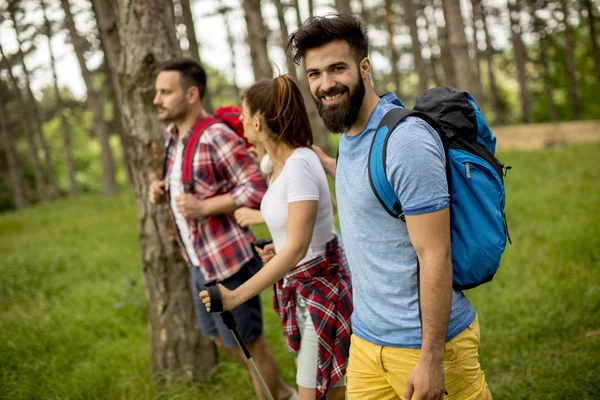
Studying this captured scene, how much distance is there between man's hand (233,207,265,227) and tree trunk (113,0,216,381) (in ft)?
3.59

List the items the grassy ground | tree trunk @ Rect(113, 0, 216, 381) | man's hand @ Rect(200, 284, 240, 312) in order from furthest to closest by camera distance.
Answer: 1. the grassy ground
2. tree trunk @ Rect(113, 0, 216, 381)
3. man's hand @ Rect(200, 284, 240, 312)

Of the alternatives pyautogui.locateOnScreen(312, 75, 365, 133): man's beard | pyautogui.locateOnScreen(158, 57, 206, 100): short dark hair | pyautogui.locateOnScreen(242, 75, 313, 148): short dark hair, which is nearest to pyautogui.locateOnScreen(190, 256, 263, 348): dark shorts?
pyautogui.locateOnScreen(242, 75, 313, 148): short dark hair

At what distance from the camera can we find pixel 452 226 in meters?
1.94

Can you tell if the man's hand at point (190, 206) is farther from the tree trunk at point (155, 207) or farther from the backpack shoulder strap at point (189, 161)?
the tree trunk at point (155, 207)

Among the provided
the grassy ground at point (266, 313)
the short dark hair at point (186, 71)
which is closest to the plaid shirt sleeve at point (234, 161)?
the short dark hair at point (186, 71)

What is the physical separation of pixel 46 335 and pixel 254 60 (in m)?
7.26

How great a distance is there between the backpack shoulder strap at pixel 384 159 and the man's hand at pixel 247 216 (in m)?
1.30

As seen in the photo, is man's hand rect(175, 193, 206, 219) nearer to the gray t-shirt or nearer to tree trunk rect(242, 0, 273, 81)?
the gray t-shirt

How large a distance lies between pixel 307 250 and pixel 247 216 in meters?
0.67

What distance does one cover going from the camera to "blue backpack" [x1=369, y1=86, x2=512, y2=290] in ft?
6.20

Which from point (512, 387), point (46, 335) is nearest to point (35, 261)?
point (46, 335)

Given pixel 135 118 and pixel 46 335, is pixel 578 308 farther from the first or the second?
pixel 46 335

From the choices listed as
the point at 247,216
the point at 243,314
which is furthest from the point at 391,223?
the point at 243,314

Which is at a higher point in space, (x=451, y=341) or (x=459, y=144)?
(x=459, y=144)
